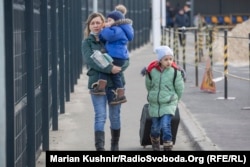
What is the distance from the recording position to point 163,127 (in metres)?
10.7

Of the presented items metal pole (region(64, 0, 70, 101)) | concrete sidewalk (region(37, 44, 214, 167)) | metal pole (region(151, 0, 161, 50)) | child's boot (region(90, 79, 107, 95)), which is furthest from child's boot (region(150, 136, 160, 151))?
metal pole (region(151, 0, 161, 50))

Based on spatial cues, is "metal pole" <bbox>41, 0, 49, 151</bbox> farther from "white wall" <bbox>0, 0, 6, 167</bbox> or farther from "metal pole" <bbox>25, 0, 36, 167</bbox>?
"white wall" <bbox>0, 0, 6, 167</bbox>

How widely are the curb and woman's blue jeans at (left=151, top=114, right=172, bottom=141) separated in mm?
599

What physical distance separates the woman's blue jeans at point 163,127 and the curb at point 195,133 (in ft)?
1.97

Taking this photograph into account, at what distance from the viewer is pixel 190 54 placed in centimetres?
3394

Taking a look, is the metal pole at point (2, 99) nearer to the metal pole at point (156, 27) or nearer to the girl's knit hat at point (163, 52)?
the girl's knit hat at point (163, 52)

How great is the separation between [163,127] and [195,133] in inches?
72.5

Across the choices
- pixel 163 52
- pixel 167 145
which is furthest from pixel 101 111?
pixel 163 52

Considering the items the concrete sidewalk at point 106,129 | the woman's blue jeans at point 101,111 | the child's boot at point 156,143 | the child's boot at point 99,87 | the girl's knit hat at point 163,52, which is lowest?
the concrete sidewalk at point 106,129

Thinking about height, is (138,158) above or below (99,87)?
below

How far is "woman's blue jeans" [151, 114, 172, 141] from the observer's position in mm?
10695

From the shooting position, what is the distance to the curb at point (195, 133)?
1125 cm

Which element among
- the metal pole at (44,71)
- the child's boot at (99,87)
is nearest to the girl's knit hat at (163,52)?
the child's boot at (99,87)

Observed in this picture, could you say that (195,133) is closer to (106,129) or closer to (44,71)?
(106,129)
